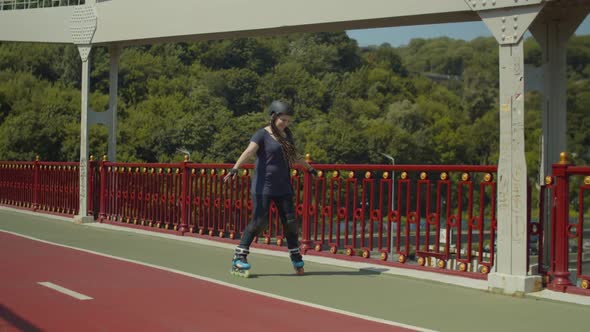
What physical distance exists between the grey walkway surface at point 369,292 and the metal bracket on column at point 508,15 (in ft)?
8.99

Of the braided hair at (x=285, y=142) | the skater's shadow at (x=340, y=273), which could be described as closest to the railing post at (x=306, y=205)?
the skater's shadow at (x=340, y=273)

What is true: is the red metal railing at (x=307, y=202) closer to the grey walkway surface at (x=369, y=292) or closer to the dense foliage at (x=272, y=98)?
the grey walkway surface at (x=369, y=292)

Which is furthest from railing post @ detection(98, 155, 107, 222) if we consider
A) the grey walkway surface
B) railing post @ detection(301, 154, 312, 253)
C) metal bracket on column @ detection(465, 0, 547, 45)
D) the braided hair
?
metal bracket on column @ detection(465, 0, 547, 45)

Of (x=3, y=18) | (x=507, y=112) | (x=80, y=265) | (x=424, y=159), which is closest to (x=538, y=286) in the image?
(x=507, y=112)

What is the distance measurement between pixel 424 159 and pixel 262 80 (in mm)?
26565

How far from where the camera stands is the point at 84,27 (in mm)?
15734

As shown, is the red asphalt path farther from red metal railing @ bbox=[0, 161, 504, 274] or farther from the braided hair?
red metal railing @ bbox=[0, 161, 504, 274]

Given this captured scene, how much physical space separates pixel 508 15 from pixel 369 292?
3287 millimetres

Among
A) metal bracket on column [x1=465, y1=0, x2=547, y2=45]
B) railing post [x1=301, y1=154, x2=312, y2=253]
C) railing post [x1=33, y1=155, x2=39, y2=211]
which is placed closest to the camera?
metal bracket on column [x1=465, y1=0, x2=547, y2=45]

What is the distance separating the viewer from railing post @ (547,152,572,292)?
748 cm

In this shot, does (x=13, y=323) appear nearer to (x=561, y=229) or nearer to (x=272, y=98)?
(x=561, y=229)

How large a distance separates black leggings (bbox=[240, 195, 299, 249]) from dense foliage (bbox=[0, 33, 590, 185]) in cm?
6681

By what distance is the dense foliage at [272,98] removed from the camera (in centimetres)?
8938

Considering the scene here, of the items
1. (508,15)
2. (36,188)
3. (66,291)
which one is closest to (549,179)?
(508,15)
